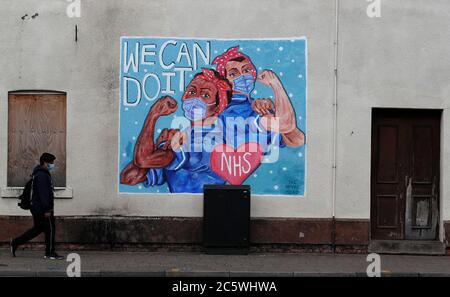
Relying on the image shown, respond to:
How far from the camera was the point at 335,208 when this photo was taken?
15.6 m

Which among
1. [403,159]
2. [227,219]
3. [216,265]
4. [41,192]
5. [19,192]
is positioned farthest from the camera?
[403,159]

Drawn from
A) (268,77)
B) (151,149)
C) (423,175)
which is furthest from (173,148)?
(423,175)

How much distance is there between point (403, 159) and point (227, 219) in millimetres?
3497

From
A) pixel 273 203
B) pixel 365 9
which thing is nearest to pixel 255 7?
pixel 365 9

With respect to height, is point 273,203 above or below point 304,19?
below

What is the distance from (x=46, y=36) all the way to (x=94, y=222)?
3516 millimetres

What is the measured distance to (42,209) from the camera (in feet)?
47.0

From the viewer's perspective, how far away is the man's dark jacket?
1433 centimetres

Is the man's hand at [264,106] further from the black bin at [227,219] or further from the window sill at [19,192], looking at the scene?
the window sill at [19,192]

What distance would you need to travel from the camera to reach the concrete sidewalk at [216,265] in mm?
13430

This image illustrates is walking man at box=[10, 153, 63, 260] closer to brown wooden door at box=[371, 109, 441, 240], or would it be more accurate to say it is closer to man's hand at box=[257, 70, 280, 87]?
man's hand at box=[257, 70, 280, 87]

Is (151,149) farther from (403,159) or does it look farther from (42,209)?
(403,159)
